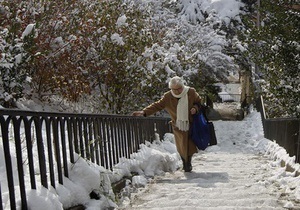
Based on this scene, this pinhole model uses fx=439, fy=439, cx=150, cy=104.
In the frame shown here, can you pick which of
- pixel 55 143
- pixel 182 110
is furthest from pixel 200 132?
pixel 55 143

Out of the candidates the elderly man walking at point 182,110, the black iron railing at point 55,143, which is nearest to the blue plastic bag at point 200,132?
the elderly man walking at point 182,110

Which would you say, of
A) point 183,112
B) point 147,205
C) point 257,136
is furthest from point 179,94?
point 257,136

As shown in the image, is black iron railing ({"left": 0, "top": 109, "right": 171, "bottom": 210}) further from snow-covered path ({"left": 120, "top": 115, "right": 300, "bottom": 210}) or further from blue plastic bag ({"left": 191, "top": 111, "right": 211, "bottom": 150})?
blue plastic bag ({"left": 191, "top": 111, "right": 211, "bottom": 150})

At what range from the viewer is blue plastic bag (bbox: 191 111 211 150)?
25.8ft

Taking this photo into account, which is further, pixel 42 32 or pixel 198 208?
pixel 42 32

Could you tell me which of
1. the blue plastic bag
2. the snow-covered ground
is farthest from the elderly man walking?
the snow-covered ground

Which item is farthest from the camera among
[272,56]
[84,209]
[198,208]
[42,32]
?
[42,32]

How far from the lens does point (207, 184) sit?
20.2 ft

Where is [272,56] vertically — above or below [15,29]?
below

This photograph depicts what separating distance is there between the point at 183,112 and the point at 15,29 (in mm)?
3727

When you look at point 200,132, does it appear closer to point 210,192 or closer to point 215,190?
point 215,190

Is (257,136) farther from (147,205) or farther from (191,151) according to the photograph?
(147,205)

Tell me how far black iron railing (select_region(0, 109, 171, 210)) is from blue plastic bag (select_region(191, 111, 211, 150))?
1068 millimetres

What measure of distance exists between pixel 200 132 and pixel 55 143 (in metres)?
4.05
